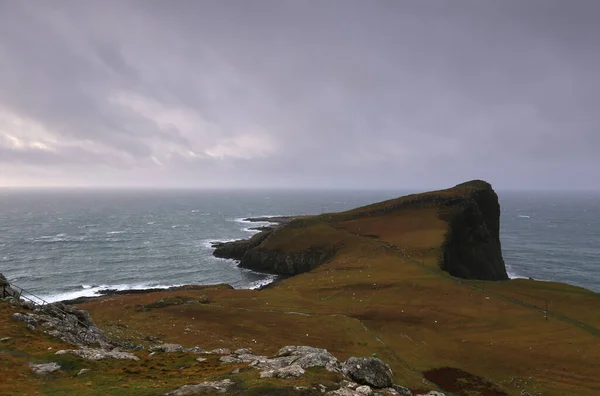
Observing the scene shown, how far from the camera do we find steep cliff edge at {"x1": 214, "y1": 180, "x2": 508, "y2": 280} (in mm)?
116250

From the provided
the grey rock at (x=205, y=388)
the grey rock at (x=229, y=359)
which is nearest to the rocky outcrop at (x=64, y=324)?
the grey rock at (x=229, y=359)

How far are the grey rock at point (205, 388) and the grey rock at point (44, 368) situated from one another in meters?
A: 8.44

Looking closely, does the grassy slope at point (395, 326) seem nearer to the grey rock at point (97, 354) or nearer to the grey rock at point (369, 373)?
the grey rock at point (97, 354)

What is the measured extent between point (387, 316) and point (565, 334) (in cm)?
2531

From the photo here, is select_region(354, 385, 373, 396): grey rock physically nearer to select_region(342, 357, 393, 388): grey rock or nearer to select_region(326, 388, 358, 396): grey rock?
select_region(326, 388, 358, 396): grey rock

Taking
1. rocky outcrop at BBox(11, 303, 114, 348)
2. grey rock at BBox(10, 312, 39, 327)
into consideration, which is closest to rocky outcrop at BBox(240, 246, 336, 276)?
rocky outcrop at BBox(11, 303, 114, 348)

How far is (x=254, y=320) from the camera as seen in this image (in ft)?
174

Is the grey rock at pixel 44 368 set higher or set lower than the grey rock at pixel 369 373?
higher

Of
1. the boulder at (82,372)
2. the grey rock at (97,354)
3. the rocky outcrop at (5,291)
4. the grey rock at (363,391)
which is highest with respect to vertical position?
the rocky outcrop at (5,291)

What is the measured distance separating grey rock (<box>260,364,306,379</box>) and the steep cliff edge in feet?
278

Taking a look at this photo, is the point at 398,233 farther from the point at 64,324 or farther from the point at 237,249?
A: the point at 64,324

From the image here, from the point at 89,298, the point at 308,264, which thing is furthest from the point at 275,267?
the point at 89,298

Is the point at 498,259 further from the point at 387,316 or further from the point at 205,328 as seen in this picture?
the point at 205,328

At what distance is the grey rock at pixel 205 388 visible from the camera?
55.3 ft
